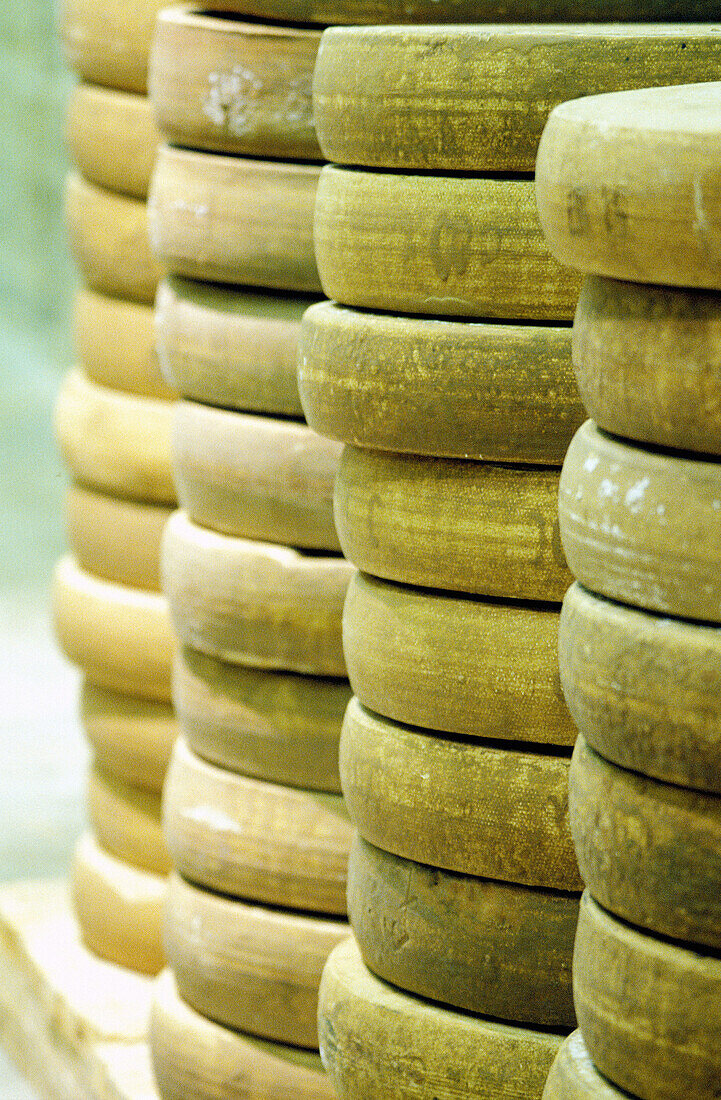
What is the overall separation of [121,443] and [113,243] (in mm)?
304

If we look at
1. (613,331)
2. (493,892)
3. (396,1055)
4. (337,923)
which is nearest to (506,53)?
(613,331)

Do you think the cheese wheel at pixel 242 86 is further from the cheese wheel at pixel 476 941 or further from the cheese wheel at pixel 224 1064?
the cheese wheel at pixel 224 1064

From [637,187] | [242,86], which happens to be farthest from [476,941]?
[242,86]

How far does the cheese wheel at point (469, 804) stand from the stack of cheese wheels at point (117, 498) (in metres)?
1.11

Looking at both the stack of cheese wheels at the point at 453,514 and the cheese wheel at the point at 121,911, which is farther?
the cheese wheel at the point at 121,911

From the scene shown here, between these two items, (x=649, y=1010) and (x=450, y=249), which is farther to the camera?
(x=450, y=249)

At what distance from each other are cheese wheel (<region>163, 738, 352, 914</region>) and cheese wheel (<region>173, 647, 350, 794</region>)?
24 mm

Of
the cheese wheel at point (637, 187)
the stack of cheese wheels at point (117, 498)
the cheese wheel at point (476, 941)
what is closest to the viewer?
the cheese wheel at point (637, 187)

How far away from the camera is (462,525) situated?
1623mm

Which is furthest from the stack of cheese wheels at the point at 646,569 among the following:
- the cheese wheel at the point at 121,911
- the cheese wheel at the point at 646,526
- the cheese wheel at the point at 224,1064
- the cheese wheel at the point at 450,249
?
the cheese wheel at the point at 121,911

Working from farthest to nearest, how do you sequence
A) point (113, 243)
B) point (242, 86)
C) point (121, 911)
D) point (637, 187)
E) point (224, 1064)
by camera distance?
point (121, 911) → point (113, 243) → point (224, 1064) → point (242, 86) → point (637, 187)

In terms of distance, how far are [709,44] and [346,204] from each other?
347mm

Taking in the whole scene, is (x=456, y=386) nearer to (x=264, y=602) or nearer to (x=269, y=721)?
(x=264, y=602)

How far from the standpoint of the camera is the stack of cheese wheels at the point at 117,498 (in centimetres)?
276
